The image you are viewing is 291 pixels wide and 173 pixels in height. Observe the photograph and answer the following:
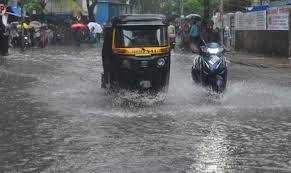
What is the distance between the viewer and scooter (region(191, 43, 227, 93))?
14281 mm

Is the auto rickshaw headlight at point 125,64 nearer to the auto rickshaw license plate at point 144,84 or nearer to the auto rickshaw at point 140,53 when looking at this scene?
the auto rickshaw at point 140,53

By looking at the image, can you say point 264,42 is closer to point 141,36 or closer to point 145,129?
point 141,36

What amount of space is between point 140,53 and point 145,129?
3978 mm

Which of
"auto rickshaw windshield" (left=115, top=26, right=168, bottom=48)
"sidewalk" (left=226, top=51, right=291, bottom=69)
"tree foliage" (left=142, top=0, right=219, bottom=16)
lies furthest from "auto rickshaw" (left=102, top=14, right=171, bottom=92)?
"tree foliage" (left=142, top=0, right=219, bottom=16)

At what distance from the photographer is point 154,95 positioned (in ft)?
46.2

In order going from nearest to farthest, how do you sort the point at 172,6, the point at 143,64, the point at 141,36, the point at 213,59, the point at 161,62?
the point at 143,64, the point at 161,62, the point at 141,36, the point at 213,59, the point at 172,6

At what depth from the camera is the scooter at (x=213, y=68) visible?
14281mm

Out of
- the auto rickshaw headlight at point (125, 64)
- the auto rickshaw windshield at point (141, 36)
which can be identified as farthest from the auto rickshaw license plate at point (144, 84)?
the auto rickshaw windshield at point (141, 36)

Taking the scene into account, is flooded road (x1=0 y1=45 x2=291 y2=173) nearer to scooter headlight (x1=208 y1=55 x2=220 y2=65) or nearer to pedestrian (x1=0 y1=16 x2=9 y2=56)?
scooter headlight (x1=208 y1=55 x2=220 y2=65)

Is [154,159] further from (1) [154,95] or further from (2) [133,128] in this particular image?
(1) [154,95]

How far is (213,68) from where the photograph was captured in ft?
47.0

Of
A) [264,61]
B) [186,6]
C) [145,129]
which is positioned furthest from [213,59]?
[186,6]

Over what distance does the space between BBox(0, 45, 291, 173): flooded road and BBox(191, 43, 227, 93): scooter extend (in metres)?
0.35

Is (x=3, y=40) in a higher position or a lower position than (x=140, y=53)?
lower
